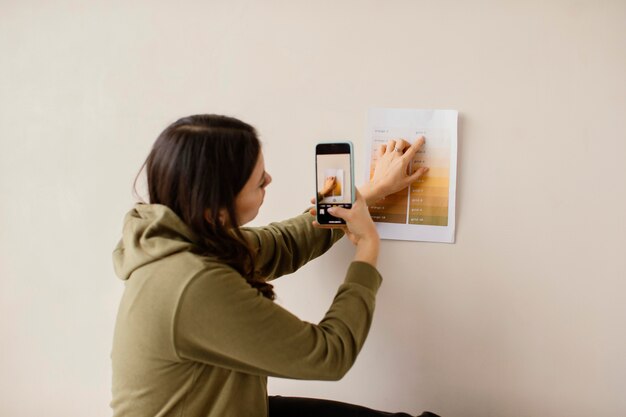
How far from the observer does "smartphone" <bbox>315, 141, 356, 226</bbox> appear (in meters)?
0.85

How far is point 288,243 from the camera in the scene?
0.93 metres

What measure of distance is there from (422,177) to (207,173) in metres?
0.47

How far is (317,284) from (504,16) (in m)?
0.68

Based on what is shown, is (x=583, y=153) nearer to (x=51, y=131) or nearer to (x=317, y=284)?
(x=317, y=284)

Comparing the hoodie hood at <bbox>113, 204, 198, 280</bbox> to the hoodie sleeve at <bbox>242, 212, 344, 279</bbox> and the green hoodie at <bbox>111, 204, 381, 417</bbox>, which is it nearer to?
the green hoodie at <bbox>111, 204, 381, 417</bbox>

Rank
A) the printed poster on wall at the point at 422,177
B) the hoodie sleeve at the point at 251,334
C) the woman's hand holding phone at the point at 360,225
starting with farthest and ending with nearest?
the printed poster on wall at the point at 422,177
the woman's hand holding phone at the point at 360,225
the hoodie sleeve at the point at 251,334

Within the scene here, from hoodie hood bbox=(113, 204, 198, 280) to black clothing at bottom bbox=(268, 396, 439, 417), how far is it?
0.44 metres

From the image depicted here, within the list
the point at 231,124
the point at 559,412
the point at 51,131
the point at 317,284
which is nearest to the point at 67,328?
the point at 51,131

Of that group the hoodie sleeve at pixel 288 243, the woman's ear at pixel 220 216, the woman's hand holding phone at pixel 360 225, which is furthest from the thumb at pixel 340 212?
the woman's ear at pixel 220 216

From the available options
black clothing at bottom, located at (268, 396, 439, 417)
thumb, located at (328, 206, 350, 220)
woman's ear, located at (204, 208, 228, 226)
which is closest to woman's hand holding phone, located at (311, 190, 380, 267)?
thumb, located at (328, 206, 350, 220)

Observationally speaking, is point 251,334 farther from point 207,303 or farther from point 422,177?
point 422,177

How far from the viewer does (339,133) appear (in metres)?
0.97

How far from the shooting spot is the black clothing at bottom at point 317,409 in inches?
36.2

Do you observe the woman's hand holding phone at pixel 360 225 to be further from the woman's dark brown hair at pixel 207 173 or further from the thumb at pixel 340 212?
the woman's dark brown hair at pixel 207 173
